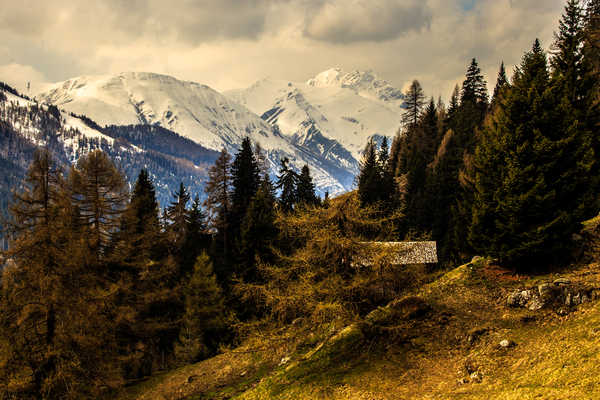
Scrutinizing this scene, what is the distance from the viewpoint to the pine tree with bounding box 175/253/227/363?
2686 cm

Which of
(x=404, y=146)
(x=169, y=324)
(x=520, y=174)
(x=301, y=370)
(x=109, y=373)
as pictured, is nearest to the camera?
(x=301, y=370)

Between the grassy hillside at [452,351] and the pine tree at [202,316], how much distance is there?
30.1 feet

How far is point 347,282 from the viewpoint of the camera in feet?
45.6

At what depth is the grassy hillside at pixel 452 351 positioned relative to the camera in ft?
31.3

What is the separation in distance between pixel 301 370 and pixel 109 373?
35.8 ft

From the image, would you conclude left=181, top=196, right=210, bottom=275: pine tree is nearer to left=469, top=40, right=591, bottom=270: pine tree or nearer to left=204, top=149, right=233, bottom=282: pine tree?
left=204, top=149, right=233, bottom=282: pine tree

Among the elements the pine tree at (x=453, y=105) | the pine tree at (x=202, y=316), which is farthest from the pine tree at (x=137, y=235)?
the pine tree at (x=453, y=105)

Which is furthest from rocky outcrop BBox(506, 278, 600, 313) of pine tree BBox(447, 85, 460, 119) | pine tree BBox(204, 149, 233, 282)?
pine tree BBox(447, 85, 460, 119)

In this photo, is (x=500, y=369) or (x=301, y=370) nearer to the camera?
(x=500, y=369)

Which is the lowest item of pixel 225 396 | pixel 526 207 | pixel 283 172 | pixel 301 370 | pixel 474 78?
pixel 225 396

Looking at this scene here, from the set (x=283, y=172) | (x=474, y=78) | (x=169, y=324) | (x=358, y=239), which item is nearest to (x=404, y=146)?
(x=474, y=78)

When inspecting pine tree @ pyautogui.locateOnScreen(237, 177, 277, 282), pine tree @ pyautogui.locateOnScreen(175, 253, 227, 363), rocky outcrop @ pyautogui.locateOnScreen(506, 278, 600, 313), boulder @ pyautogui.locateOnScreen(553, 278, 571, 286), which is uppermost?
pine tree @ pyautogui.locateOnScreen(237, 177, 277, 282)

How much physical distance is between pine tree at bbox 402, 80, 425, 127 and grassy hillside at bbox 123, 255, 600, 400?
66.1 m

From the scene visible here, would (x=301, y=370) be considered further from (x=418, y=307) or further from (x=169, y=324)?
(x=169, y=324)
